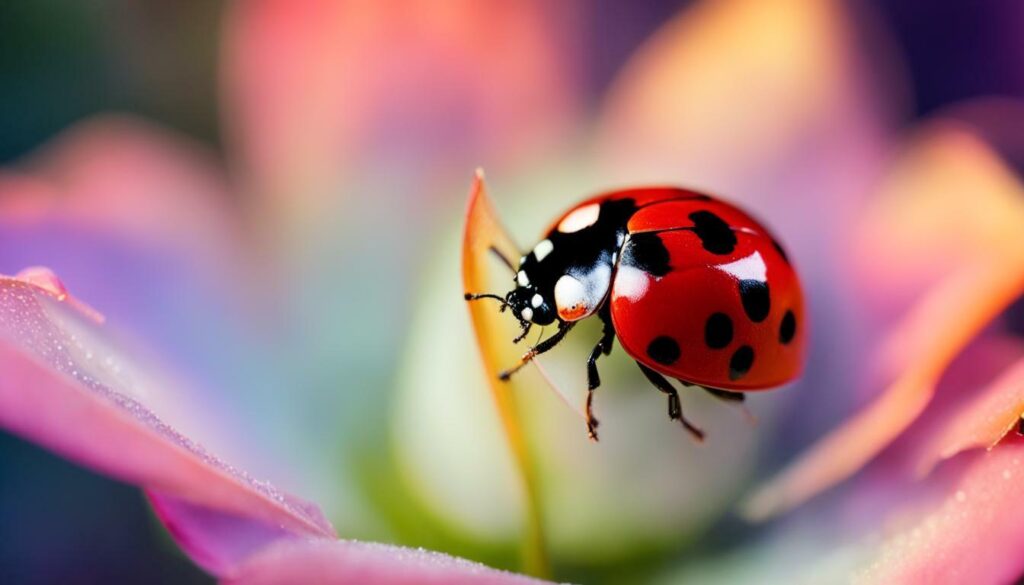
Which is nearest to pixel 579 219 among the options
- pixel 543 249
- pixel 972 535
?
pixel 543 249

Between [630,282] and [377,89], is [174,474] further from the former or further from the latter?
[377,89]

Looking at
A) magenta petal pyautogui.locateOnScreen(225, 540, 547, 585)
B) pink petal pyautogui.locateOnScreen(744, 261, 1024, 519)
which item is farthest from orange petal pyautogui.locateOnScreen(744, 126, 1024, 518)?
magenta petal pyautogui.locateOnScreen(225, 540, 547, 585)

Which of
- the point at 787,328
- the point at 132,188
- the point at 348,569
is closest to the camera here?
the point at 348,569

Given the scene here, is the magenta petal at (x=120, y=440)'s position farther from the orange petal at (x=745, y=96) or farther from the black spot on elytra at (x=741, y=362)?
the orange petal at (x=745, y=96)

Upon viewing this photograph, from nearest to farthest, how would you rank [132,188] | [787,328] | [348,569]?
[348,569]
[787,328]
[132,188]

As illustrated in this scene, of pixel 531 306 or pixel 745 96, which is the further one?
pixel 745 96

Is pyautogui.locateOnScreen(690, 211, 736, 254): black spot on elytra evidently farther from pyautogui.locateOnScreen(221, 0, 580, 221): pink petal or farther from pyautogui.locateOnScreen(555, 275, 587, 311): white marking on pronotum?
pyautogui.locateOnScreen(221, 0, 580, 221): pink petal
